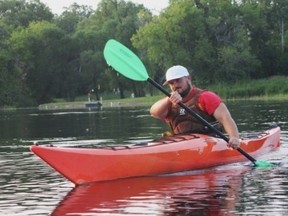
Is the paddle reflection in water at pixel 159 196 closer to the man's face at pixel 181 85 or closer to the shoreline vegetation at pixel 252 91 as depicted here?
the man's face at pixel 181 85

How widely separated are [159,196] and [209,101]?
8.63 feet

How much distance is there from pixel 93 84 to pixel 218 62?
1816 cm

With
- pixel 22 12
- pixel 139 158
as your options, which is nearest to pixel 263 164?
pixel 139 158

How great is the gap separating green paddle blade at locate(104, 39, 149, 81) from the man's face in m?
1.22

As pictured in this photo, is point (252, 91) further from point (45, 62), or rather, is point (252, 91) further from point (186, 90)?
point (186, 90)

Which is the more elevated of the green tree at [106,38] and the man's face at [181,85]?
the green tree at [106,38]

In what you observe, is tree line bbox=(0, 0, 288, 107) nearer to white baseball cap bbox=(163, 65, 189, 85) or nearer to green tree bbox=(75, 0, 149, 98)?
green tree bbox=(75, 0, 149, 98)

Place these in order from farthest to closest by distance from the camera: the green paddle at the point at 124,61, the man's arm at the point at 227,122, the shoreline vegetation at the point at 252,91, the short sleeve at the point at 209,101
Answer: the shoreline vegetation at the point at 252,91
the green paddle at the point at 124,61
the short sleeve at the point at 209,101
the man's arm at the point at 227,122

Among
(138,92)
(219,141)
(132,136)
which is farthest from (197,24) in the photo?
(219,141)

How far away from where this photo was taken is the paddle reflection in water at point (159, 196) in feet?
25.5

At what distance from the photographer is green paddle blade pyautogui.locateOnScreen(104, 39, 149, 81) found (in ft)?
39.1

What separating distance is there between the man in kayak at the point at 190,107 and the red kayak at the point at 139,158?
0.33 meters

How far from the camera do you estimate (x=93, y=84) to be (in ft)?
260

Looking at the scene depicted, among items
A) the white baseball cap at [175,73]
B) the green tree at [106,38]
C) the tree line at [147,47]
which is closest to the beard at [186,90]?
the white baseball cap at [175,73]
